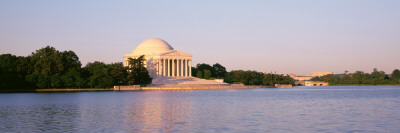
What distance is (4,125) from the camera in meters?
A: 30.0

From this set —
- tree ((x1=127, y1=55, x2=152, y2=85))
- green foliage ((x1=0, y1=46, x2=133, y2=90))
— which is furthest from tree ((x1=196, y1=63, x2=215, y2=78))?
green foliage ((x1=0, y1=46, x2=133, y2=90))

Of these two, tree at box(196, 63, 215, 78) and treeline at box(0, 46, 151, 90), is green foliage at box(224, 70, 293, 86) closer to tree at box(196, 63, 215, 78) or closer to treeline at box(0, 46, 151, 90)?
tree at box(196, 63, 215, 78)

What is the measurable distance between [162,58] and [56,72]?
46564 millimetres

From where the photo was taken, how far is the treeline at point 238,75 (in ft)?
557

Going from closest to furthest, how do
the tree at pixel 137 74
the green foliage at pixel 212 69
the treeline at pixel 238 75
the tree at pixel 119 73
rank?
1. the tree at pixel 119 73
2. the tree at pixel 137 74
3. the treeline at pixel 238 75
4. the green foliage at pixel 212 69

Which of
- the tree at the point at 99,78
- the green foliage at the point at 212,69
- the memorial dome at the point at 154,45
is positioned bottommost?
the tree at the point at 99,78

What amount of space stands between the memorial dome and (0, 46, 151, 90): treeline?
1252 inches

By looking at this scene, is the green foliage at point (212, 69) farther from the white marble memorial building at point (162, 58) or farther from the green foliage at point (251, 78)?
the white marble memorial building at point (162, 58)

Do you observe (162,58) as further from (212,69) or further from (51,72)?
(51,72)

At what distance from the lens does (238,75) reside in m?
169

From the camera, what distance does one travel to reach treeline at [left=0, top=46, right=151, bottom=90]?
105688mm

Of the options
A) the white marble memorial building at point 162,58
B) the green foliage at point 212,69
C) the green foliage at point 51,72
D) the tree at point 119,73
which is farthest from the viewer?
the green foliage at point 212,69

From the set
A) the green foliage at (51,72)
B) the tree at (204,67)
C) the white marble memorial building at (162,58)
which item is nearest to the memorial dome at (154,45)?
the white marble memorial building at (162,58)

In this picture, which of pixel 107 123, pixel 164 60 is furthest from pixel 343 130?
pixel 164 60
